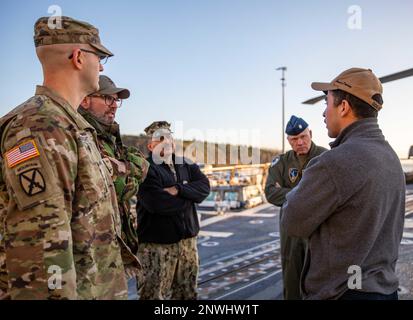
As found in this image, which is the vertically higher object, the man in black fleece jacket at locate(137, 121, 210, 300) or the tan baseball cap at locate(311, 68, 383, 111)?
the tan baseball cap at locate(311, 68, 383, 111)

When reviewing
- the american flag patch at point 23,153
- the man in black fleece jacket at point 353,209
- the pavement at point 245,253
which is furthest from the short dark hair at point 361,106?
the pavement at point 245,253

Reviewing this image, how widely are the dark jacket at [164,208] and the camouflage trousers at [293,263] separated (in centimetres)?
86

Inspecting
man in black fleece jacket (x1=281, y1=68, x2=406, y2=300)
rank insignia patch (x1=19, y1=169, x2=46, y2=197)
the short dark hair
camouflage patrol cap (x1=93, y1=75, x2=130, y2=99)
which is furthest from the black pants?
camouflage patrol cap (x1=93, y1=75, x2=130, y2=99)

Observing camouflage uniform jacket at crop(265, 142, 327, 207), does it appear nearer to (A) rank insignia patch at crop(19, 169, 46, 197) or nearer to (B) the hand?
(B) the hand

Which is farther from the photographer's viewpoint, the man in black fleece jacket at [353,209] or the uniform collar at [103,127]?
the uniform collar at [103,127]

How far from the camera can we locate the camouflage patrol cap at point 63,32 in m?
1.59

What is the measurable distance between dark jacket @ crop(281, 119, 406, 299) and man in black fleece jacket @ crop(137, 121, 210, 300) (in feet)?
5.66

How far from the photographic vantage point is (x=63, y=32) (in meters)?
1.61

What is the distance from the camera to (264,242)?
22.7ft

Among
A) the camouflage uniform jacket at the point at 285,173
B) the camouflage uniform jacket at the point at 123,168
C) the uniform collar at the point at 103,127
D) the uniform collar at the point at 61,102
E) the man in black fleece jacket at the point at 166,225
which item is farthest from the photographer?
the camouflage uniform jacket at the point at 285,173

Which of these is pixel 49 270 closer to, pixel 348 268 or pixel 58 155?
pixel 58 155

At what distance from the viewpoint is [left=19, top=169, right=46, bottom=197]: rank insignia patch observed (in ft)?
4.28

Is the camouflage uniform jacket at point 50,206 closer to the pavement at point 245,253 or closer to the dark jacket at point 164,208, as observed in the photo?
the dark jacket at point 164,208

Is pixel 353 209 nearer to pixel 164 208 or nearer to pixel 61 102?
pixel 61 102
